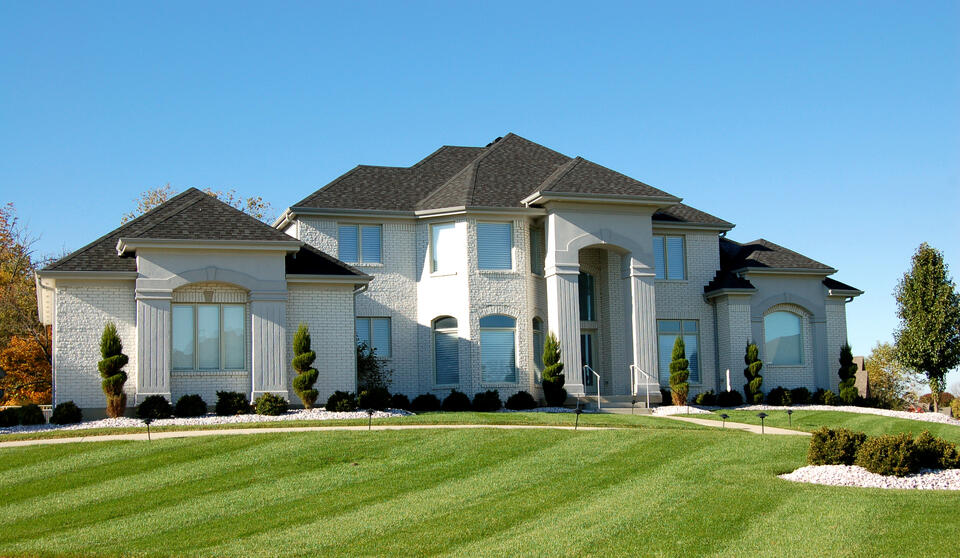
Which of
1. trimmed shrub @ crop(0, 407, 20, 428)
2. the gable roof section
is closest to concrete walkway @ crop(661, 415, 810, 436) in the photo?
the gable roof section

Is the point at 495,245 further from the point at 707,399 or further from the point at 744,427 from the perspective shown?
the point at 744,427

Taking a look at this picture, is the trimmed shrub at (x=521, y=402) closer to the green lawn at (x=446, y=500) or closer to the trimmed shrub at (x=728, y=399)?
the trimmed shrub at (x=728, y=399)

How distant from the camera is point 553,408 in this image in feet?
92.0

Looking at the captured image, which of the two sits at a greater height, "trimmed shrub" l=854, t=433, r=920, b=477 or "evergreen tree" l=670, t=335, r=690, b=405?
"evergreen tree" l=670, t=335, r=690, b=405

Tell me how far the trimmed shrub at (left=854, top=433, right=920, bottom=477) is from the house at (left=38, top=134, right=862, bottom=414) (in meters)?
13.3

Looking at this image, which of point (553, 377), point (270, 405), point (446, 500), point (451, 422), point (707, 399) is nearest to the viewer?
point (446, 500)

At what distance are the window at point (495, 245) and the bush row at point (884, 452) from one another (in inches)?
585

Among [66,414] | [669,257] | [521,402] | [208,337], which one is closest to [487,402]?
[521,402]

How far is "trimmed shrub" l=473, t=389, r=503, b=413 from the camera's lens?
28.1 metres

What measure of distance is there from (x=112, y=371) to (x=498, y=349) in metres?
11.6

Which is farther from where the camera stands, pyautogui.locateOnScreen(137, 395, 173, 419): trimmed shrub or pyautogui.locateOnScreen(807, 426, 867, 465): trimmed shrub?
pyautogui.locateOnScreen(137, 395, 173, 419): trimmed shrub

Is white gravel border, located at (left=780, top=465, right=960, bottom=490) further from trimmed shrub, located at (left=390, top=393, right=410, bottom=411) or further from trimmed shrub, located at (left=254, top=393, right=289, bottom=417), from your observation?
trimmed shrub, located at (left=390, top=393, right=410, bottom=411)

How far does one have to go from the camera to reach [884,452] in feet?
50.0

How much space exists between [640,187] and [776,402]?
896 cm
